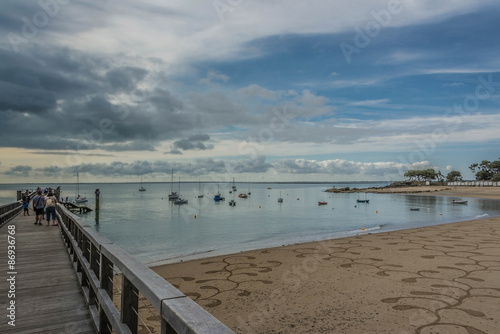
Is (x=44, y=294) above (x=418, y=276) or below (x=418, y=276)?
above

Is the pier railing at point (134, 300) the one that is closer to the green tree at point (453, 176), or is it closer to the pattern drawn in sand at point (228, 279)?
the pattern drawn in sand at point (228, 279)

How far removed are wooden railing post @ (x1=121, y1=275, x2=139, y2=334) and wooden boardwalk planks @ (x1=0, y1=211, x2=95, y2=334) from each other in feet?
5.31

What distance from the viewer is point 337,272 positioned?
11312 millimetres

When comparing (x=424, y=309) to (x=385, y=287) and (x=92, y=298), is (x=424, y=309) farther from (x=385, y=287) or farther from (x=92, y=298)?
(x=92, y=298)

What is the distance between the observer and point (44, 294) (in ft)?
17.6

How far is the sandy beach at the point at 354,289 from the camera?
275 inches

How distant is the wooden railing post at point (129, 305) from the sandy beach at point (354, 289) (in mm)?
4632

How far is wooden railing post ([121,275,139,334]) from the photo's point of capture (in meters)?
2.73

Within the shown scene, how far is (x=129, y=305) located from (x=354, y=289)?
7911mm

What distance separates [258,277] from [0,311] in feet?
24.5

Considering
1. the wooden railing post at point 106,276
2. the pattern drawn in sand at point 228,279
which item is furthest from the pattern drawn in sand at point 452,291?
the wooden railing post at point 106,276

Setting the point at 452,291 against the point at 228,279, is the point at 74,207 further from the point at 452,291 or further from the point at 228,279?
the point at 452,291

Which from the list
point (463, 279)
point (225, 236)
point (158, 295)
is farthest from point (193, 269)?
point (225, 236)

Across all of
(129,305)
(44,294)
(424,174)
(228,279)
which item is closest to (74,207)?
(228,279)
